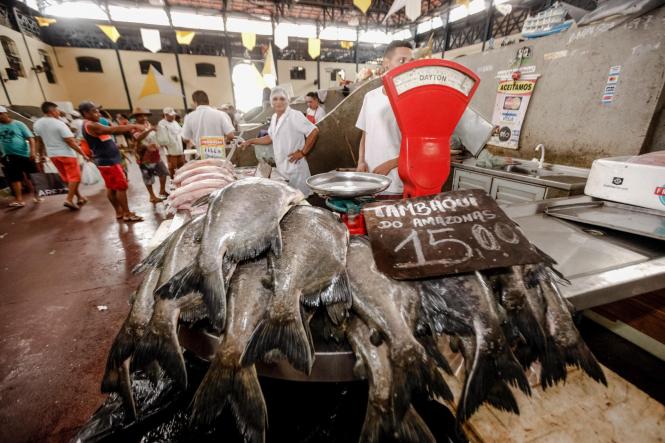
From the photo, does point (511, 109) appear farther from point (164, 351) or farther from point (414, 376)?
point (164, 351)

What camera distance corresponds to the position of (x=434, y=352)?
812 mm

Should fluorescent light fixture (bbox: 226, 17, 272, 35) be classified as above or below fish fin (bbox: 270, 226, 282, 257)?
above

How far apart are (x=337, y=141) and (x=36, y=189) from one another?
9.03 metres

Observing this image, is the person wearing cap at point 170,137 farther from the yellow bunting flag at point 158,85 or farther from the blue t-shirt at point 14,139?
the blue t-shirt at point 14,139

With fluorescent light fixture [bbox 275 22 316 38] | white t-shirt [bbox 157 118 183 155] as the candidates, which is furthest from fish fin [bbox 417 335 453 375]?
fluorescent light fixture [bbox 275 22 316 38]

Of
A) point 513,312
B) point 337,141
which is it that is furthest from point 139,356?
point 337,141

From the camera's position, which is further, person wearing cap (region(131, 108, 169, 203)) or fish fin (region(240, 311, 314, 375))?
person wearing cap (region(131, 108, 169, 203))

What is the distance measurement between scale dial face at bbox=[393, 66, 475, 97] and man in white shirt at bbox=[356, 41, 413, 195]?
1.15m

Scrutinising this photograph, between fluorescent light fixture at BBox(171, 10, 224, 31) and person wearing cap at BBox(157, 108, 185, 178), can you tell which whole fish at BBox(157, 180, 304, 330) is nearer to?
person wearing cap at BBox(157, 108, 185, 178)

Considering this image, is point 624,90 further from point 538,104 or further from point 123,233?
point 123,233

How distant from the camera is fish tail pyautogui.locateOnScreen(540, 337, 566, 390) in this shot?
2.66 feet

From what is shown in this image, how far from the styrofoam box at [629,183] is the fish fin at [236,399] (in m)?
2.00

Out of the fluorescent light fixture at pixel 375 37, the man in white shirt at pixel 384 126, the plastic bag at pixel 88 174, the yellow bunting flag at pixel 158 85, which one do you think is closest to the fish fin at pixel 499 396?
the man in white shirt at pixel 384 126

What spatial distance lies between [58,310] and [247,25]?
22.1m
